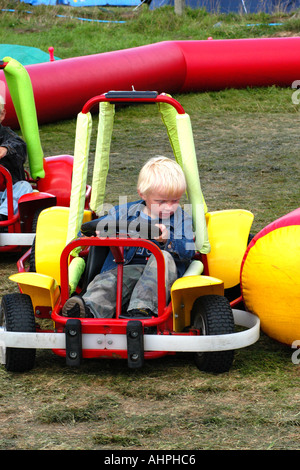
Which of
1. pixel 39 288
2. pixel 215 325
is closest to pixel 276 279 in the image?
pixel 215 325

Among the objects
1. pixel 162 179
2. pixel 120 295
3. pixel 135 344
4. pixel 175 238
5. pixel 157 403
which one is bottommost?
pixel 157 403

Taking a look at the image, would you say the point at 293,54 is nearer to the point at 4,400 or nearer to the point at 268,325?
the point at 268,325

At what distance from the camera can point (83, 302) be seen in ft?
10.1

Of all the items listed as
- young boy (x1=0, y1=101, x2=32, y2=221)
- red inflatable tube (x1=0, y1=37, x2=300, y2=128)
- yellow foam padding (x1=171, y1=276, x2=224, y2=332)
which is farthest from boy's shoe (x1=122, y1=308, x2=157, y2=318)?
red inflatable tube (x1=0, y1=37, x2=300, y2=128)

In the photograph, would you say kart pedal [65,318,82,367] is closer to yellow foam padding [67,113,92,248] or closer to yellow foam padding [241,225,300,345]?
yellow foam padding [67,113,92,248]

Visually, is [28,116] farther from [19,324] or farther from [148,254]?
[19,324]

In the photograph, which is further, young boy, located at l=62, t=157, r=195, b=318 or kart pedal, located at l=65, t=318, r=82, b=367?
young boy, located at l=62, t=157, r=195, b=318

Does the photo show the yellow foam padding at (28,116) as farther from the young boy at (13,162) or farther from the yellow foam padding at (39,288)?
the yellow foam padding at (39,288)

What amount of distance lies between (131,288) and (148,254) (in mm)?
185

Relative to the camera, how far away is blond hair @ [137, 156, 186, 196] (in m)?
3.21

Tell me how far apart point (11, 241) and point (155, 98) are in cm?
147

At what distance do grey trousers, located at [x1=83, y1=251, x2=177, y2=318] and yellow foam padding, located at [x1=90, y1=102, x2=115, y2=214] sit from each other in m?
0.62

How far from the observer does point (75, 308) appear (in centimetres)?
304

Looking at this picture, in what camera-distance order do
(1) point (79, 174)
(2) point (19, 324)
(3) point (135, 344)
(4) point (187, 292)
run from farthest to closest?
(1) point (79, 174), (4) point (187, 292), (2) point (19, 324), (3) point (135, 344)
